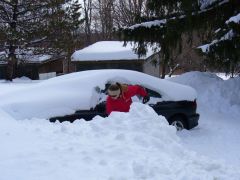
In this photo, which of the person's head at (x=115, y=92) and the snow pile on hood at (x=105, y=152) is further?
the person's head at (x=115, y=92)

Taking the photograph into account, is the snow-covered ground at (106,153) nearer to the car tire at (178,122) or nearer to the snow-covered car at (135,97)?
the snow-covered car at (135,97)

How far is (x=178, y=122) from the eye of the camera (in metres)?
10.4

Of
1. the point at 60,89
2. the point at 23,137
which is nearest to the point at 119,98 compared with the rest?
the point at 60,89

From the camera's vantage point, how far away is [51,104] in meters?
8.55

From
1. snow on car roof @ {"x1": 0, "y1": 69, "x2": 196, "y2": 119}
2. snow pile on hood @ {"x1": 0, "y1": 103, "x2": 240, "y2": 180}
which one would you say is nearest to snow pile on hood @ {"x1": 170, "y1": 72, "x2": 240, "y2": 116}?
snow on car roof @ {"x1": 0, "y1": 69, "x2": 196, "y2": 119}

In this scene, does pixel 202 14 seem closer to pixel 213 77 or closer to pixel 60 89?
pixel 213 77

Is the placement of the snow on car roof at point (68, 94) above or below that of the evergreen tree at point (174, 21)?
below

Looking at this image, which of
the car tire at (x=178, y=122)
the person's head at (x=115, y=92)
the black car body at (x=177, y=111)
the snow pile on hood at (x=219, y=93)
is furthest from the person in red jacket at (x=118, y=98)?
the snow pile on hood at (x=219, y=93)

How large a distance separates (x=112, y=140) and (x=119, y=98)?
7.71ft

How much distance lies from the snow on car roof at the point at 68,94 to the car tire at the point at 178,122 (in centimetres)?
44

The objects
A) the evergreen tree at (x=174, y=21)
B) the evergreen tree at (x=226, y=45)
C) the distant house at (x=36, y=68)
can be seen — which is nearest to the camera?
the evergreen tree at (x=226, y=45)

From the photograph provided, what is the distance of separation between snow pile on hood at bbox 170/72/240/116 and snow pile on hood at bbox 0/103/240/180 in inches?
340

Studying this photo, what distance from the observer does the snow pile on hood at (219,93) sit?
48.0 ft

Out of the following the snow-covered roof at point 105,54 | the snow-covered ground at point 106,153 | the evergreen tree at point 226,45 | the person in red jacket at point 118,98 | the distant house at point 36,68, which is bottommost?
the distant house at point 36,68
